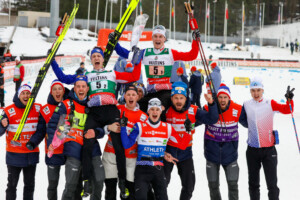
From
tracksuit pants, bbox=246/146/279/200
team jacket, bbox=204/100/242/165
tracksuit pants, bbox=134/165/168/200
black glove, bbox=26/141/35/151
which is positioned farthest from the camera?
tracksuit pants, bbox=246/146/279/200

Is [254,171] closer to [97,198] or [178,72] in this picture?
[97,198]

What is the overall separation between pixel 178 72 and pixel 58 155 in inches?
135

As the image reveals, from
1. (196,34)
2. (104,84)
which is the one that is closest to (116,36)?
(104,84)

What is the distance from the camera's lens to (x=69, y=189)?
4.99 meters

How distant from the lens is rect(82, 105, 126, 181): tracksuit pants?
16.3 ft

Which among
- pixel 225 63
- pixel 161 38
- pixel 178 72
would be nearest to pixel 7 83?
pixel 178 72

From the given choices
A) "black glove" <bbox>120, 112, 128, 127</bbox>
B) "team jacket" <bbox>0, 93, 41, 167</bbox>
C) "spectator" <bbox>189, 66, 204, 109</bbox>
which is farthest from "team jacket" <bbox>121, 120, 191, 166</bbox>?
"spectator" <bbox>189, 66, 204, 109</bbox>

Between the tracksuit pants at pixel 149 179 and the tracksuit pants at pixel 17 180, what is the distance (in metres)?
1.60

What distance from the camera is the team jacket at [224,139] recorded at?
215 inches

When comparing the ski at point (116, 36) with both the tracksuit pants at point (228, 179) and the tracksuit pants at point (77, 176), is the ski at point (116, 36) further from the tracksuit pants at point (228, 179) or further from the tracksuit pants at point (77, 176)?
the tracksuit pants at point (228, 179)

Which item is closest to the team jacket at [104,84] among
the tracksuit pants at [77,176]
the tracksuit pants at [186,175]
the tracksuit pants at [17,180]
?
the tracksuit pants at [77,176]

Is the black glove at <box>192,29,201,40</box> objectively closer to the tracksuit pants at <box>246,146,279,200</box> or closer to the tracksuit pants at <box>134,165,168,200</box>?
the tracksuit pants at <box>246,146,279,200</box>

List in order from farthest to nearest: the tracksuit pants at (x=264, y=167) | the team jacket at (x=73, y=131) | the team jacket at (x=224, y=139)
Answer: the tracksuit pants at (x=264, y=167), the team jacket at (x=224, y=139), the team jacket at (x=73, y=131)

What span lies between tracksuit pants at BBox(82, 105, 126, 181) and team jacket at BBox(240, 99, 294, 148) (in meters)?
1.99
